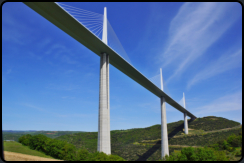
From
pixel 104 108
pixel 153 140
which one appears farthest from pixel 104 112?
pixel 153 140

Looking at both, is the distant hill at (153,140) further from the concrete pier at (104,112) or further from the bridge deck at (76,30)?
the bridge deck at (76,30)

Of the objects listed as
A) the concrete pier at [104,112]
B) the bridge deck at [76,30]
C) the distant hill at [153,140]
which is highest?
the bridge deck at [76,30]

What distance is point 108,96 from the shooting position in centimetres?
2016

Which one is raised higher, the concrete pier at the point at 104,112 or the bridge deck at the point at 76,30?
the bridge deck at the point at 76,30

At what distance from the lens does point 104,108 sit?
1922cm

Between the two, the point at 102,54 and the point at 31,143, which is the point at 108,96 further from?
the point at 31,143

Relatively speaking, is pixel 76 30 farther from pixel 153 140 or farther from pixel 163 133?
pixel 153 140

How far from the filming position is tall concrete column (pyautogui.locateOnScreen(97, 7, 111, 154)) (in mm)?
18406

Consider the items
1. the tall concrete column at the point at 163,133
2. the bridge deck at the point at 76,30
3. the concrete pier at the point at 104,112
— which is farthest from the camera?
the tall concrete column at the point at 163,133

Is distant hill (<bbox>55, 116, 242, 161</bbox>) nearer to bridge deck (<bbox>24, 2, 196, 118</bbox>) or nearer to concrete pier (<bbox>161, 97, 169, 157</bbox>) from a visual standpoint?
concrete pier (<bbox>161, 97, 169, 157</bbox>)

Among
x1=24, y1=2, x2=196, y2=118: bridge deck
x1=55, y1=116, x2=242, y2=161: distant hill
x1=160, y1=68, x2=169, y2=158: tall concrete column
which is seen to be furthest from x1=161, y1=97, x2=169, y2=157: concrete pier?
x1=24, y1=2, x2=196, y2=118: bridge deck

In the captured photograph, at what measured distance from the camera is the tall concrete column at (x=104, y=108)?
1841 cm

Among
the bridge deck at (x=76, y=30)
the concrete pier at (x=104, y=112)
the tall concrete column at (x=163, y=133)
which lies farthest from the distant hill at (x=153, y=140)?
the bridge deck at (x=76, y=30)

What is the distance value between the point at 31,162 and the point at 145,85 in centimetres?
2584
